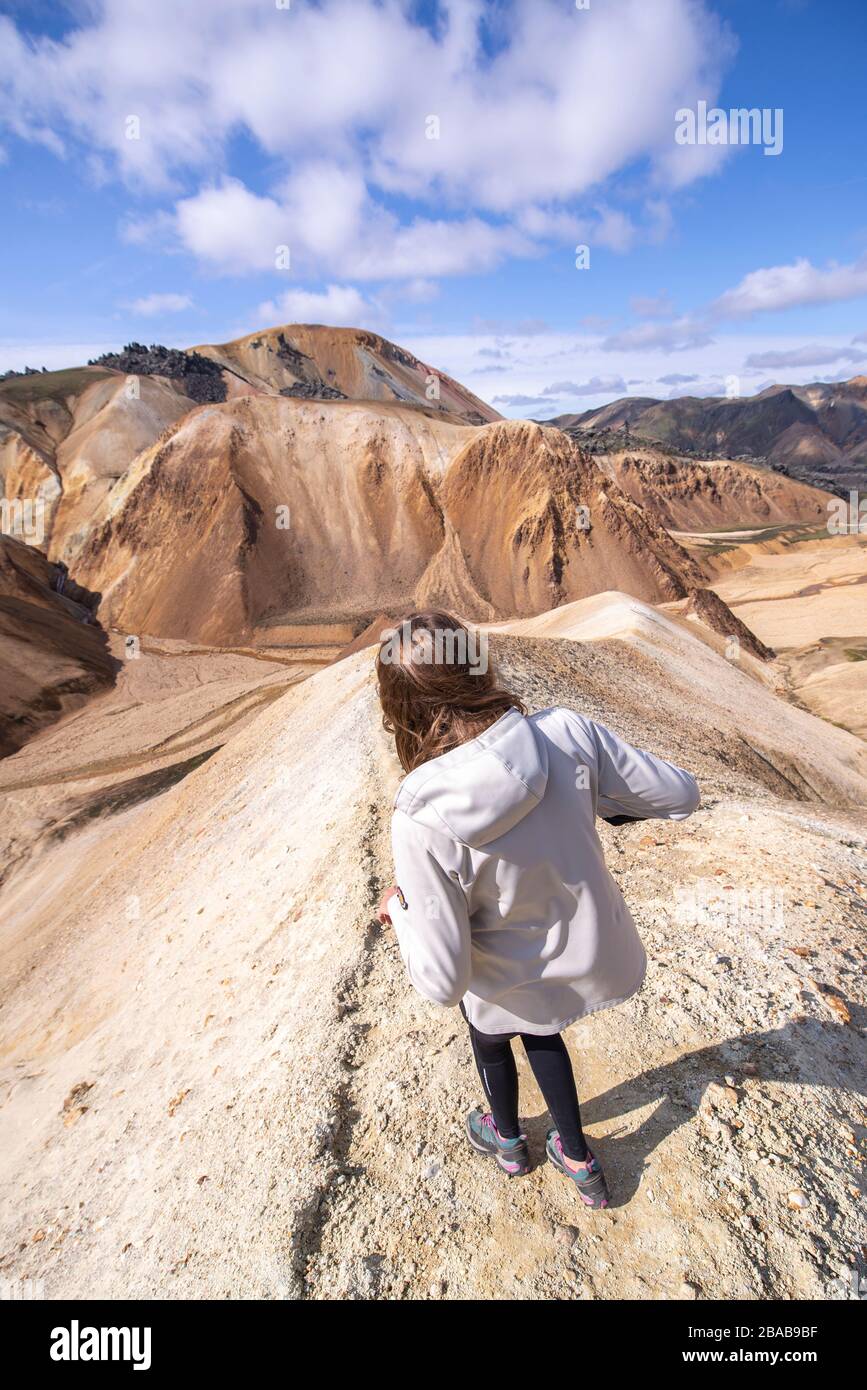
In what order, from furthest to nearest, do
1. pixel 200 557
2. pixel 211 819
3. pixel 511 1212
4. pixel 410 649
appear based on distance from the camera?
pixel 200 557
pixel 211 819
pixel 511 1212
pixel 410 649

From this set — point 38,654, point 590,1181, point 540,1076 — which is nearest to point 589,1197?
point 590,1181

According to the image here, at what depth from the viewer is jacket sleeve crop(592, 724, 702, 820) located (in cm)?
188

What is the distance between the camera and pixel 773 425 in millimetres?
136000

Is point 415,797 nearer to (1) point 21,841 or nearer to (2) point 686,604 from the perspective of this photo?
(1) point 21,841

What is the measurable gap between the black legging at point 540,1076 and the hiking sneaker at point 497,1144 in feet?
0.58

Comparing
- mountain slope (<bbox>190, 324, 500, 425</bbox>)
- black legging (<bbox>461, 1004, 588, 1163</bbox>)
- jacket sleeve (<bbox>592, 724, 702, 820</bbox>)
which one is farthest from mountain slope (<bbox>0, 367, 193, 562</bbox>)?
jacket sleeve (<bbox>592, 724, 702, 820</bbox>)

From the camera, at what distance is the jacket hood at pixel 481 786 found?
158cm

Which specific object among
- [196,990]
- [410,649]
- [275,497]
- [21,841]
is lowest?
[21,841]

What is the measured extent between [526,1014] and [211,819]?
8.11 metres

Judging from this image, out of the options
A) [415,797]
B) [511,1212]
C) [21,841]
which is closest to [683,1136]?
[511,1212]

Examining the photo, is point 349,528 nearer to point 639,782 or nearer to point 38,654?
point 38,654

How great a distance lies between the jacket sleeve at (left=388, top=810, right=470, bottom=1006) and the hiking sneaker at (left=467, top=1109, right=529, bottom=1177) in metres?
1.16

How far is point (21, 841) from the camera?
12.9 m

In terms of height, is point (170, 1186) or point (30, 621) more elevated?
point (30, 621)
